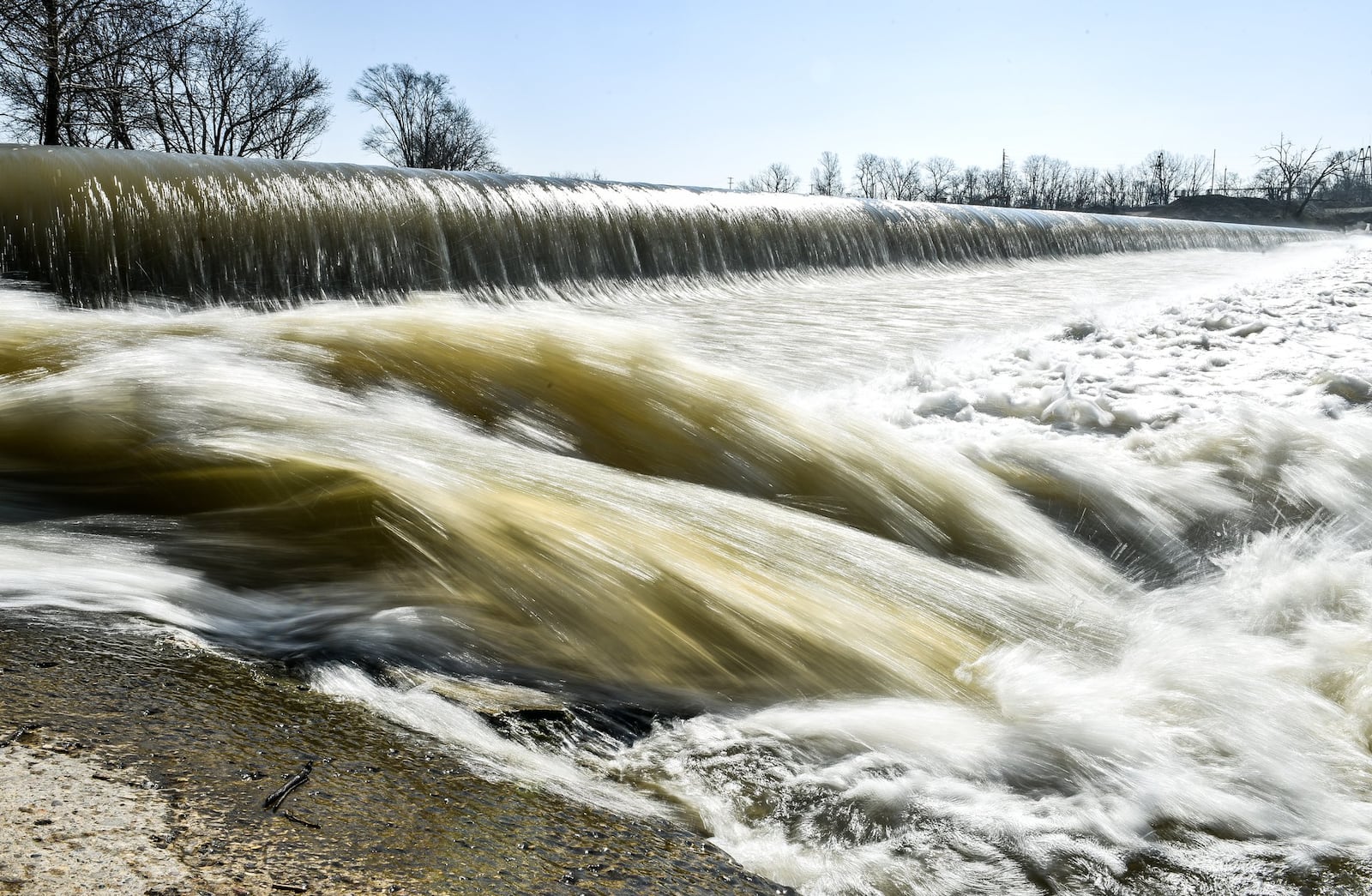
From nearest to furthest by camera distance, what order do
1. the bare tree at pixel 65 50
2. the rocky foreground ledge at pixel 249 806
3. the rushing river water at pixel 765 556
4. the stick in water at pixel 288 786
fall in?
the rocky foreground ledge at pixel 249 806
the stick in water at pixel 288 786
the rushing river water at pixel 765 556
the bare tree at pixel 65 50

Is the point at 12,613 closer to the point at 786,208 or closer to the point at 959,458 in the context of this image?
the point at 959,458

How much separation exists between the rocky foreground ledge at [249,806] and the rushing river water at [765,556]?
14 cm

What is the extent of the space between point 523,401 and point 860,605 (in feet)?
5.57

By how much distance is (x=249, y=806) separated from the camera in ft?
3.88

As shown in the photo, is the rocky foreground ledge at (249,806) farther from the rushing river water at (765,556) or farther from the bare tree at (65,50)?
the bare tree at (65,50)

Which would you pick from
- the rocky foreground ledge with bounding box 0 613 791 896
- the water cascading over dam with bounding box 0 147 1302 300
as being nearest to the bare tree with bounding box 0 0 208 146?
the water cascading over dam with bounding box 0 147 1302 300

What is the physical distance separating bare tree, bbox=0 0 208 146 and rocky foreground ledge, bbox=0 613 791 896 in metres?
18.6

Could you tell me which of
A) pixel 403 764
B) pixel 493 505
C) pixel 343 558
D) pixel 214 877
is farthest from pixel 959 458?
pixel 214 877

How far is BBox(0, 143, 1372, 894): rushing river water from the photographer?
5.60 ft

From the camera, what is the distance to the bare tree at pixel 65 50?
17.6 metres

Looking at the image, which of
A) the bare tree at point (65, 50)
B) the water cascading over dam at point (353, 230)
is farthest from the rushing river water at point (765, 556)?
the bare tree at point (65, 50)

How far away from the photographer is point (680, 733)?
6.01ft

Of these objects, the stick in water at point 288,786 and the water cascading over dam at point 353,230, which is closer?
the stick in water at point 288,786

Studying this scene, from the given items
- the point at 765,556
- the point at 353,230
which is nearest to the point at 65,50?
the point at 353,230
